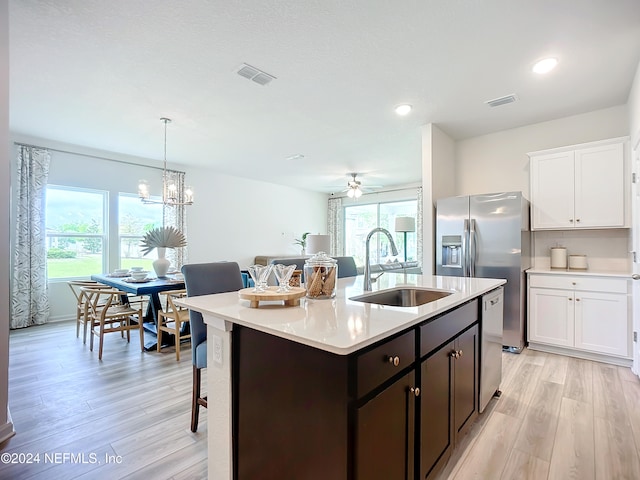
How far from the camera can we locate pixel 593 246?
3562mm

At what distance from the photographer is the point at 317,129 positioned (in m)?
4.16

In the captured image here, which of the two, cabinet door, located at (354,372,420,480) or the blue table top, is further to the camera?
the blue table top

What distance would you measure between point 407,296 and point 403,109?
2.29 m

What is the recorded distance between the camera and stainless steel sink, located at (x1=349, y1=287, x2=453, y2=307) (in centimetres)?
198

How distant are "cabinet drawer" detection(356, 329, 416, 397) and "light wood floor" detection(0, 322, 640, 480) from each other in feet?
2.90

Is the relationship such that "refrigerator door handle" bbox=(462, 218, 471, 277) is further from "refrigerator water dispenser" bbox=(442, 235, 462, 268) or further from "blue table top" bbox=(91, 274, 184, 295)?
"blue table top" bbox=(91, 274, 184, 295)

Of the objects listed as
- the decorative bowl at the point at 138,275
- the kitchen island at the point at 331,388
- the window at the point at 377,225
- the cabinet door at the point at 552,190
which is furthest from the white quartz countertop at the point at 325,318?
the window at the point at 377,225

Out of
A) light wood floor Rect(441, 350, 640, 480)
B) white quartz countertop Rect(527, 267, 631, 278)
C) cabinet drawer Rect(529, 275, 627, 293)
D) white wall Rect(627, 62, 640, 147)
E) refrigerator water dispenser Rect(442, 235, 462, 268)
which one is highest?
white wall Rect(627, 62, 640, 147)

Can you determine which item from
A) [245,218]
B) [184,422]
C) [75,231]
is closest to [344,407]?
[184,422]

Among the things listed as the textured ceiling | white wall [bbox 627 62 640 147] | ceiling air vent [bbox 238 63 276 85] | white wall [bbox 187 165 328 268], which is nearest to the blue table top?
the textured ceiling

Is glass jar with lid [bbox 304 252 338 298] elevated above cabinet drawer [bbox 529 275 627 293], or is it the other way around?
glass jar with lid [bbox 304 252 338 298]

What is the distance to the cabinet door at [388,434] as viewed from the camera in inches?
39.8

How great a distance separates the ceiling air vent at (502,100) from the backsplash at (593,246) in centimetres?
164

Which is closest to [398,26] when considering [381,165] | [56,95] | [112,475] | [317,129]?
[317,129]
